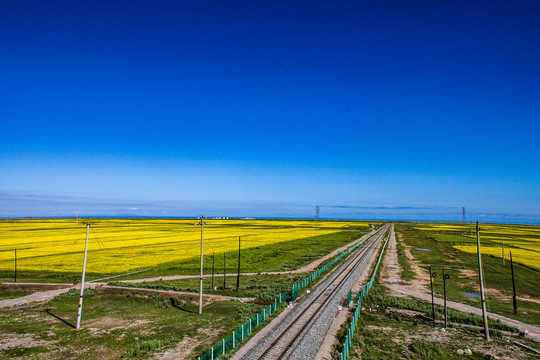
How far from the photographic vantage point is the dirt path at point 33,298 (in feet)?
114

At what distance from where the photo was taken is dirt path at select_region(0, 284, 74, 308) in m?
34.8

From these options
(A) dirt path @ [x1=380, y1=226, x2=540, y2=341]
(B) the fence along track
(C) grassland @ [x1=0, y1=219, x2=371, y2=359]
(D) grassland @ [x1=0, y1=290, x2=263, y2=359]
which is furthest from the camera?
(A) dirt path @ [x1=380, y1=226, x2=540, y2=341]

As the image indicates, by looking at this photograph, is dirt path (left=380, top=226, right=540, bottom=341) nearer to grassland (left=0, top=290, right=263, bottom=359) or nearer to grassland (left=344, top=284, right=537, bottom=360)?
grassland (left=344, top=284, right=537, bottom=360)

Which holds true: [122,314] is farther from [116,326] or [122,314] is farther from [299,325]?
[299,325]

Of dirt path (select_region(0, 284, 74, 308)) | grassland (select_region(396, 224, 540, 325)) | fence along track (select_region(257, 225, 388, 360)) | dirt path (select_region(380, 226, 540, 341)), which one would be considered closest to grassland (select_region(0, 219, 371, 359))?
dirt path (select_region(0, 284, 74, 308))

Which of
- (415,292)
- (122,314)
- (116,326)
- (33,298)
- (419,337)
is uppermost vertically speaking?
(419,337)

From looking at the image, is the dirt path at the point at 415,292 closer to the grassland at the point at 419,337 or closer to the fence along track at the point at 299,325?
the grassland at the point at 419,337

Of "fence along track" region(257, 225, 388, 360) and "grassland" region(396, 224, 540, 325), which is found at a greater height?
"fence along track" region(257, 225, 388, 360)

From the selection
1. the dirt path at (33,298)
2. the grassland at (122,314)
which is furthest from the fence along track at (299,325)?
the dirt path at (33,298)

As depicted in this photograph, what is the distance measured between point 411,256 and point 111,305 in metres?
66.8

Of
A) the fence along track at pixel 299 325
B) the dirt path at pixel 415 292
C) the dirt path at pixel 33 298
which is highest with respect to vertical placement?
the fence along track at pixel 299 325

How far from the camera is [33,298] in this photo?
37.2 metres

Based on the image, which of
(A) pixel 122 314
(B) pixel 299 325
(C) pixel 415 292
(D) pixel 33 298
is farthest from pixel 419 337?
(D) pixel 33 298

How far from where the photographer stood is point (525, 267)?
5753 centimetres
